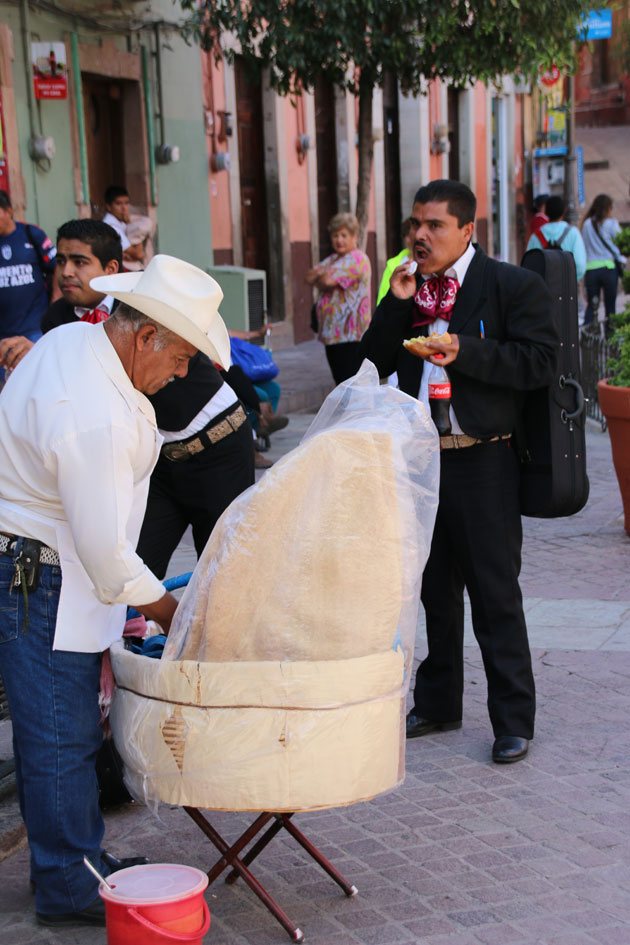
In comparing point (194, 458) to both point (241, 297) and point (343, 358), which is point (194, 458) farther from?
point (241, 297)

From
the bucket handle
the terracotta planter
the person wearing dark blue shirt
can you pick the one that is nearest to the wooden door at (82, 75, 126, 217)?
the person wearing dark blue shirt

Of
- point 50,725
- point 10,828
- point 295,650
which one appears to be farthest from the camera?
point 10,828

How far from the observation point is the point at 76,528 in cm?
321

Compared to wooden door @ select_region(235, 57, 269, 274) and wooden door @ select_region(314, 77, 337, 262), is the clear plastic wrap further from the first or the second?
wooden door @ select_region(314, 77, 337, 262)

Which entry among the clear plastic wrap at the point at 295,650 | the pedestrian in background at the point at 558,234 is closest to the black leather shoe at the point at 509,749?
the clear plastic wrap at the point at 295,650

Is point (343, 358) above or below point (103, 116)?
below

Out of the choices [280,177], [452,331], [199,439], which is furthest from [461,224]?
[280,177]

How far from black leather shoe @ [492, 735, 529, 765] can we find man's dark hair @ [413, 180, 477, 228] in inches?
71.6

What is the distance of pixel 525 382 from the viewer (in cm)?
467

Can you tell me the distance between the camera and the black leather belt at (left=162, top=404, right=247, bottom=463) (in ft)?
16.1

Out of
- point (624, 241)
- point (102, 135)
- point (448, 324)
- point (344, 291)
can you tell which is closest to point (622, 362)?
point (344, 291)

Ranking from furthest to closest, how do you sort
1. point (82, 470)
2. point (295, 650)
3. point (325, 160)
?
1. point (325, 160)
2. point (295, 650)
3. point (82, 470)

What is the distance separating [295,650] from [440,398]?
1.52 m

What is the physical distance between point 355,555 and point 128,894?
3.14 feet
